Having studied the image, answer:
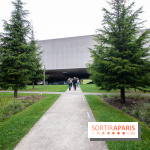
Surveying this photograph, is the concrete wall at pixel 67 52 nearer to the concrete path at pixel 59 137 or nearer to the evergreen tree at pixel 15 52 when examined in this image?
the evergreen tree at pixel 15 52

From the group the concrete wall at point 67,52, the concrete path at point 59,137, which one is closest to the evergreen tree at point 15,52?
the concrete path at point 59,137

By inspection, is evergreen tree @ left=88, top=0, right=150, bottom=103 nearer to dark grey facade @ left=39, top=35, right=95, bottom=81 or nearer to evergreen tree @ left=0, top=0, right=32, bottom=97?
evergreen tree @ left=0, top=0, right=32, bottom=97

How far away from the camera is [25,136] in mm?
3537

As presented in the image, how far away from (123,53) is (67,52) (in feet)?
99.9

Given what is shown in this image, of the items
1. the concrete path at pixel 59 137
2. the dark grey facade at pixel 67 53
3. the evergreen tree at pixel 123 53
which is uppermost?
the dark grey facade at pixel 67 53

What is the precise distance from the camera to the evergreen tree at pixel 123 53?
6398 mm

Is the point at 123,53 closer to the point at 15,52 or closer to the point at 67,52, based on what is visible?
the point at 15,52

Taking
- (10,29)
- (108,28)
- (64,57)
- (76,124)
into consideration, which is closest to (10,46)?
(10,29)

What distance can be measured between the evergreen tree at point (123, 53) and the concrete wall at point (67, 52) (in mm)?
28055

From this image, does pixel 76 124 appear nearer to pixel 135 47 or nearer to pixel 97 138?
pixel 97 138

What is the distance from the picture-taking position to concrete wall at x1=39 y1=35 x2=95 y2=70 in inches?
1399

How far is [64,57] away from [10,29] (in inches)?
1062

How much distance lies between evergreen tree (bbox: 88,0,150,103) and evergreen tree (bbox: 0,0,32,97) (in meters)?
6.83

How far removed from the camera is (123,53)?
22.5 feet
